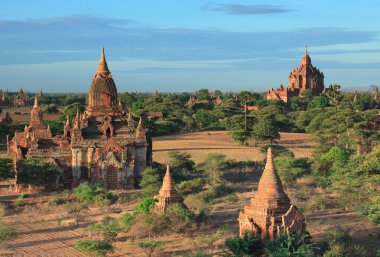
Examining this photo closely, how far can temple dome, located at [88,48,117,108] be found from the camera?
40.8 m

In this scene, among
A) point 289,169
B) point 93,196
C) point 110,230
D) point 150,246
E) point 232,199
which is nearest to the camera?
point 150,246

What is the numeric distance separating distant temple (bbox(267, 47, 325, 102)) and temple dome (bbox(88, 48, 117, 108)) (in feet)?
264

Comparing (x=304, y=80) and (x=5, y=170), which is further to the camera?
(x=304, y=80)

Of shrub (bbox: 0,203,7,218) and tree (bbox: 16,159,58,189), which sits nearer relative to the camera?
shrub (bbox: 0,203,7,218)

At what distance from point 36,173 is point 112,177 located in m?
4.83

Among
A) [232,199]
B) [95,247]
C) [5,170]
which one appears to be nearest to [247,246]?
[95,247]

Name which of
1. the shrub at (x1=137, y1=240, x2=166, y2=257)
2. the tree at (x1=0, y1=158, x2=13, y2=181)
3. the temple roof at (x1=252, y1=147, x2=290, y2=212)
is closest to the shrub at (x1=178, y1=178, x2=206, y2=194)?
the shrub at (x1=137, y1=240, x2=166, y2=257)

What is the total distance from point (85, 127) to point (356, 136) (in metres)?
24.9

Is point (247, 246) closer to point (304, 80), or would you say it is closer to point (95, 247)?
point (95, 247)

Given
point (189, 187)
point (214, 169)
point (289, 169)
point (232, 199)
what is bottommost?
point (232, 199)

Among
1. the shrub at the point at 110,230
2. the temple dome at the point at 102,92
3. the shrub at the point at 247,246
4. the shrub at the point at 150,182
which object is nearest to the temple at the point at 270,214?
the shrub at the point at 247,246

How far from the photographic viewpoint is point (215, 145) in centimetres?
6212

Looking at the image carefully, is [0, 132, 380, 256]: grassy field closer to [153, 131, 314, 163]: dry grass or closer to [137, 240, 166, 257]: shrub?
[137, 240, 166, 257]: shrub

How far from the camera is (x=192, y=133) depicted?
7394 cm
